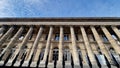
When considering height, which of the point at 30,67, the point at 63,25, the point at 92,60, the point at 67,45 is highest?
the point at 63,25

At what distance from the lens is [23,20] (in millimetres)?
25781

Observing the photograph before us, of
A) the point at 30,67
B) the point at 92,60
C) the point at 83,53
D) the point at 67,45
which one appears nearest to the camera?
the point at 30,67

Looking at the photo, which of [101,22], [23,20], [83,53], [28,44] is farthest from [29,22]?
[101,22]

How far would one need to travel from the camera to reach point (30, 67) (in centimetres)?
1584

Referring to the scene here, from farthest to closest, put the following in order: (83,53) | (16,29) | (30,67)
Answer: (16,29)
(83,53)
(30,67)

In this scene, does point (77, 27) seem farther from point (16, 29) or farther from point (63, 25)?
point (16, 29)

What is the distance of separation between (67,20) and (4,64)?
12652mm

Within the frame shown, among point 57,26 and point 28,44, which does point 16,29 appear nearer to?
point 28,44

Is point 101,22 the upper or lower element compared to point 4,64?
upper

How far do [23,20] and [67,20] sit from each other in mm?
7231

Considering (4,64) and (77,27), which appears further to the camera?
(77,27)

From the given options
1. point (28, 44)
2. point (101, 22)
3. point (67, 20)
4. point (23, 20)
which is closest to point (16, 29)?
point (23, 20)

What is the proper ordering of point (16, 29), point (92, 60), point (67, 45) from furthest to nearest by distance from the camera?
1. point (16, 29)
2. point (67, 45)
3. point (92, 60)

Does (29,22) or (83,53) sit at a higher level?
(29,22)
